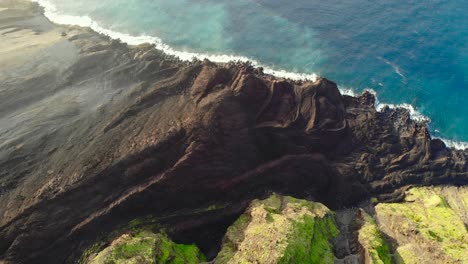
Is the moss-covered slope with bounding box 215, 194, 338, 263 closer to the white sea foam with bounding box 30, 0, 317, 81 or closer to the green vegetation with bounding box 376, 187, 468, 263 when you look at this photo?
the green vegetation with bounding box 376, 187, 468, 263

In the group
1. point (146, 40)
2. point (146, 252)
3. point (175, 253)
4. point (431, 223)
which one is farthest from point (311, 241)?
point (146, 40)

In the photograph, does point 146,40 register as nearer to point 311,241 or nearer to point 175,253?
point 175,253

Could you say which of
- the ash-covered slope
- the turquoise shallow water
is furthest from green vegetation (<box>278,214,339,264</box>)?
the turquoise shallow water

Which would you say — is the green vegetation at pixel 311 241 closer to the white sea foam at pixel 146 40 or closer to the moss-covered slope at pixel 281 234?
the moss-covered slope at pixel 281 234

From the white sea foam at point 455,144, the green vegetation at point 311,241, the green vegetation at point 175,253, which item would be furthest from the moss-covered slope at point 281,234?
the white sea foam at point 455,144

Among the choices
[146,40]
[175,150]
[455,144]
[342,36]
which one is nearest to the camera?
[175,150]

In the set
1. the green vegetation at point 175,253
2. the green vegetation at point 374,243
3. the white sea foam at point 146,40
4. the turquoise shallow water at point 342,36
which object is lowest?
the green vegetation at point 175,253
